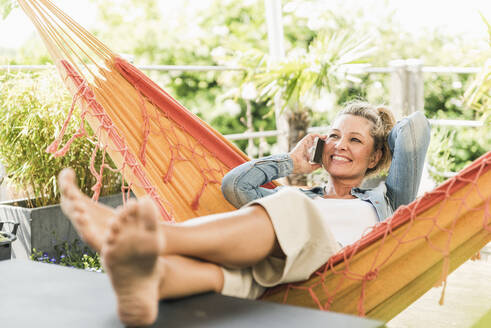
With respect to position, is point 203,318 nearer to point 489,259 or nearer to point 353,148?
point 353,148

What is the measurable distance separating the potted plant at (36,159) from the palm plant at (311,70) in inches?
63.3

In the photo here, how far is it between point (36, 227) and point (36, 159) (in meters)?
0.32

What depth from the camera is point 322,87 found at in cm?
409

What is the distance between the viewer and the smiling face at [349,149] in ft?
6.68

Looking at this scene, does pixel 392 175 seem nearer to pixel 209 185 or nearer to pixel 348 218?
pixel 348 218

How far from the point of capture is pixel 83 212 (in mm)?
1058

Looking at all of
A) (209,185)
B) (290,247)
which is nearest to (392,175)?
(209,185)

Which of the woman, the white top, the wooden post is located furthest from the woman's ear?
the wooden post

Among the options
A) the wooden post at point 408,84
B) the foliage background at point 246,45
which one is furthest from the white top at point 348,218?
the foliage background at point 246,45

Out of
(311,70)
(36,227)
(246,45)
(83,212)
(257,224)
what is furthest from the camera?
(246,45)

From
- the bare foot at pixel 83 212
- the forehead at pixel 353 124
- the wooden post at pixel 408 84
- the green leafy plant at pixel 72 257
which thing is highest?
the bare foot at pixel 83 212

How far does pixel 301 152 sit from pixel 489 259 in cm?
165

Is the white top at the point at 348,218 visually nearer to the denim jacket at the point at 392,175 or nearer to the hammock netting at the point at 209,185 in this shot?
the denim jacket at the point at 392,175

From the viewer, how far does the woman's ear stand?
211 centimetres
